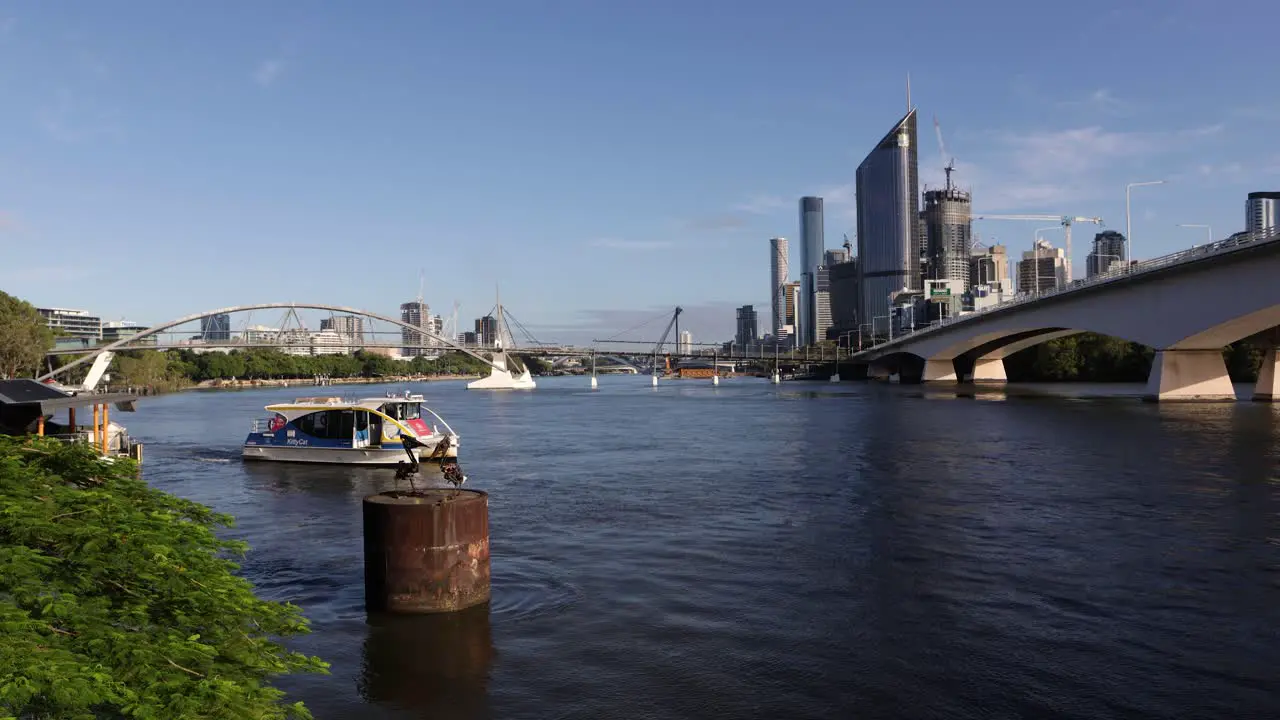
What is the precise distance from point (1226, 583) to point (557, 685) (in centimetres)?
1247

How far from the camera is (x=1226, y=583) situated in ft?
54.3

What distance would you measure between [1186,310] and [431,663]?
62.2 metres

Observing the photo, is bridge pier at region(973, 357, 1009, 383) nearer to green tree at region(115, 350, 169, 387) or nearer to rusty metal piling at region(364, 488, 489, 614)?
green tree at region(115, 350, 169, 387)

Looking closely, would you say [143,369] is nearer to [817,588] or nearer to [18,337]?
[18,337]

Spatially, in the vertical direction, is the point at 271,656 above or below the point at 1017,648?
above

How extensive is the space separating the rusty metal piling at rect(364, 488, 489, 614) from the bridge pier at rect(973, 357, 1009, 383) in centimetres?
12858

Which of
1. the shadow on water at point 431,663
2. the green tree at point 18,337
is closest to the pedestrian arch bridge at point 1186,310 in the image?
the shadow on water at point 431,663

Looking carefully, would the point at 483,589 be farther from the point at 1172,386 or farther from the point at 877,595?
the point at 1172,386

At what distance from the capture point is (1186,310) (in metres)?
60.8

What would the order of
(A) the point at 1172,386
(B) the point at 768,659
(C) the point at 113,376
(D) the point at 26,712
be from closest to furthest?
(D) the point at 26,712
(B) the point at 768,659
(A) the point at 1172,386
(C) the point at 113,376

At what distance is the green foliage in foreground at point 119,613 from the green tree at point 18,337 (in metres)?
82.0

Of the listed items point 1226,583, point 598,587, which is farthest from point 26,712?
Result: point 1226,583

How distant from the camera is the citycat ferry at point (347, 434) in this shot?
37.8m

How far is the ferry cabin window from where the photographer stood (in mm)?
38781
